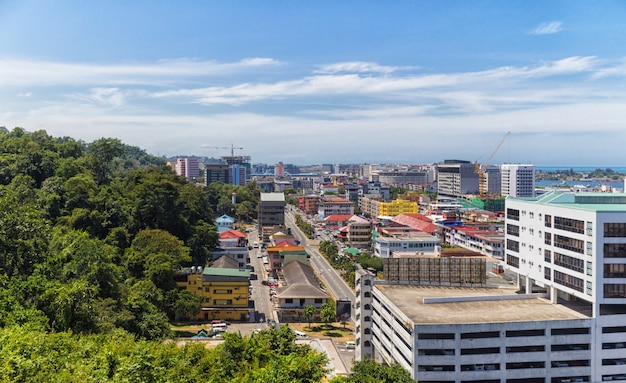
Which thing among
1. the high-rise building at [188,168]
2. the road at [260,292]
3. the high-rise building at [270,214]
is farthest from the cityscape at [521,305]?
the high-rise building at [188,168]

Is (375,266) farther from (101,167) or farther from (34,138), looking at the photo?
(34,138)

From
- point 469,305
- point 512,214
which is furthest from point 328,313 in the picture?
point 512,214

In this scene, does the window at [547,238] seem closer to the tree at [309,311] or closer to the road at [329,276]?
the tree at [309,311]

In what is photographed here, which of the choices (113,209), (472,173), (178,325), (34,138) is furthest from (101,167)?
(472,173)

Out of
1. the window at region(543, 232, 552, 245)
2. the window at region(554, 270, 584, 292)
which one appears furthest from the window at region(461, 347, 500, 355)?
the window at region(543, 232, 552, 245)

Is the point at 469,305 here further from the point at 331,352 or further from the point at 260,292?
the point at 260,292

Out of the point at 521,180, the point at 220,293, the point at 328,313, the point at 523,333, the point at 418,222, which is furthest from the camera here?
the point at 521,180
